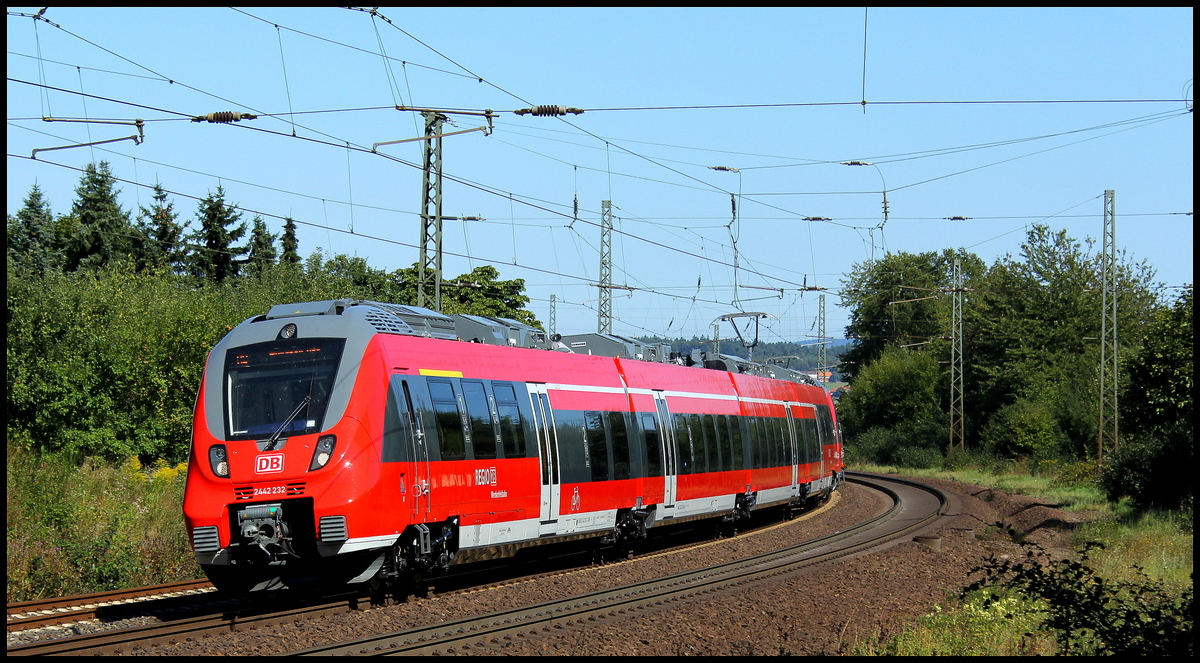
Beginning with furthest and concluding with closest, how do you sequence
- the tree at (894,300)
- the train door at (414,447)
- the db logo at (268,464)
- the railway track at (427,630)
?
the tree at (894,300), the train door at (414,447), the db logo at (268,464), the railway track at (427,630)

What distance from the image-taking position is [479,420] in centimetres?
1411

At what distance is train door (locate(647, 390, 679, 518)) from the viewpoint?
19.5m

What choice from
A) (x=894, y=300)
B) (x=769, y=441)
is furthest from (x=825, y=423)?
(x=894, y=300)

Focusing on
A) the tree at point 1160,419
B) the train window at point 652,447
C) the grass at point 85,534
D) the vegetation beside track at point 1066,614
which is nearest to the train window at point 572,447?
the train window at point 652,447

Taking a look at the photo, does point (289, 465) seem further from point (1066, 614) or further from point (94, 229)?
point (94, 229)

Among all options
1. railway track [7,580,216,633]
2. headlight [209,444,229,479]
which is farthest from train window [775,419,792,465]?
headlight [209,444,229,479]

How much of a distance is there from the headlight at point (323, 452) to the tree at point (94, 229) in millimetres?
48812

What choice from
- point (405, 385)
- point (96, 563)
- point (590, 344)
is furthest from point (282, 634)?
point (590, 344)

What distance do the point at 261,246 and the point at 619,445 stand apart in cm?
5652

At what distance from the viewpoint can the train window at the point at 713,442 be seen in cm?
2159

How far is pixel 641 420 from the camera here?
18.8m

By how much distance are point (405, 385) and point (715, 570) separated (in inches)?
274

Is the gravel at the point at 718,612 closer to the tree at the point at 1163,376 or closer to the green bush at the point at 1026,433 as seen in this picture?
the tree at the point at 1163,376

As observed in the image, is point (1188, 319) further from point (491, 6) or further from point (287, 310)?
point (491, 6)
